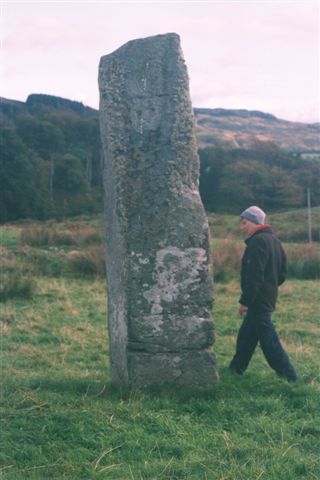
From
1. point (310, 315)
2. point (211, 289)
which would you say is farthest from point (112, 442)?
point (310, 315)

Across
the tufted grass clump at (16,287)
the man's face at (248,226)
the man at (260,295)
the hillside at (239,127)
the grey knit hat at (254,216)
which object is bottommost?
the tufted grass clump at (16,287)

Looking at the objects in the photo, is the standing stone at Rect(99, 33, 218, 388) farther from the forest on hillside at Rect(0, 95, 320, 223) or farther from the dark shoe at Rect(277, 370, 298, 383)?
the forest on hillside at Rect(0, 95, 320, 223)

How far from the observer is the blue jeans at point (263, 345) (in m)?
6.26

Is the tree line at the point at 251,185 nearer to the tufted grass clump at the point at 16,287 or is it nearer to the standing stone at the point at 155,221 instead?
the tufted grass clump at the point at 16,287

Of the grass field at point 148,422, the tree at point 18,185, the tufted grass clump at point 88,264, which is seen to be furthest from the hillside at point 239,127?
the grass field at point 148,422

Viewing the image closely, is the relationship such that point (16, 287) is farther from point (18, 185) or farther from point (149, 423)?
point (18, 185)

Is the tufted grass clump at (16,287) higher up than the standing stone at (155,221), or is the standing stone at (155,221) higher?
the standing stone at (155,221)

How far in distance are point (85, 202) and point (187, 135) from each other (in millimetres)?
42378

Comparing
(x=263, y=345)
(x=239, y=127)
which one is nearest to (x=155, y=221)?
(x=263, y=345)

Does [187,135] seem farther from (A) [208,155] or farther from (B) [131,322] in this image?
(A) [208,155]

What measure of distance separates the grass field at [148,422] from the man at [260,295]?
0.62ft

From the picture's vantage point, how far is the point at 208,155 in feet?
160

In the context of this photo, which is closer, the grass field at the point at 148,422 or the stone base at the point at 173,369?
the grass field at the point at 148,422

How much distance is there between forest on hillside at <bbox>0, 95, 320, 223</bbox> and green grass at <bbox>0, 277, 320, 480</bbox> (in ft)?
113
